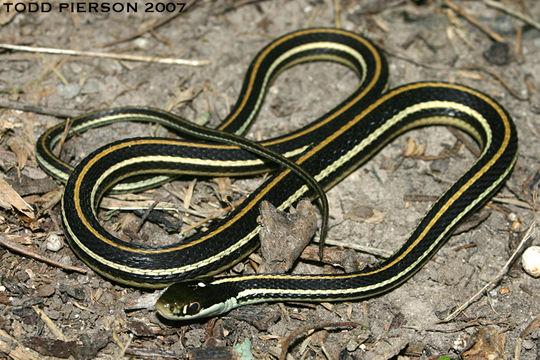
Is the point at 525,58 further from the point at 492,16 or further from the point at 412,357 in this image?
the point at 412,357

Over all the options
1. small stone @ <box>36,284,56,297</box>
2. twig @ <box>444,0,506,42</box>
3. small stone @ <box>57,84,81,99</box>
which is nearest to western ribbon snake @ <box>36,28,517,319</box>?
small stone @ <box>36,284,56,297</box>

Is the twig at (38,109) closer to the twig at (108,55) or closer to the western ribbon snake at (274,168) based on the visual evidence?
the western ribbon snake at (274,168)

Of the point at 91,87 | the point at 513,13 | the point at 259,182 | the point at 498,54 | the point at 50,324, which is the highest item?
the point at 513,13

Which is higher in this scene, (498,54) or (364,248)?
(498,54)

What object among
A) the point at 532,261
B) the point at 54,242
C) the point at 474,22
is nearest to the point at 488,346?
the point at 532,261

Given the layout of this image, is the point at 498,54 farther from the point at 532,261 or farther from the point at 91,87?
the point at 91,87

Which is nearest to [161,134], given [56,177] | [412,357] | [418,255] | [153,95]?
[153,95]

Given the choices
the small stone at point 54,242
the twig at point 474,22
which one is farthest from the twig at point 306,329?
the twig at point 474,22
